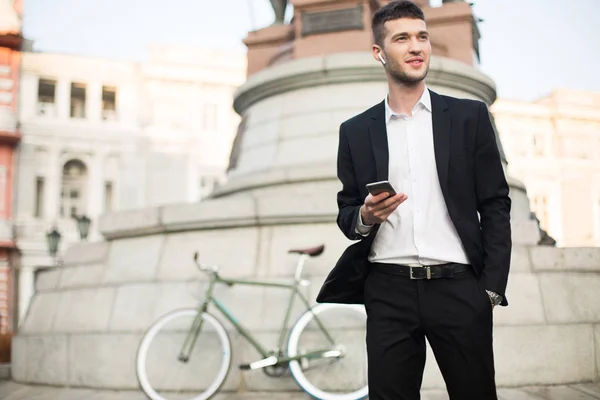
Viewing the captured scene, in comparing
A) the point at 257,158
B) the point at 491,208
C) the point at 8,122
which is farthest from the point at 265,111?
the point at 8,122

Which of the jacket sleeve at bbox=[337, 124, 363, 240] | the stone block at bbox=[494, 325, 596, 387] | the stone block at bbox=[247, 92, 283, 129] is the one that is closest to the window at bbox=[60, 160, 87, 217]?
the stone block at bbox=[247, 92, 283, 129]

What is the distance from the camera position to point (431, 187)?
2479 millimetres

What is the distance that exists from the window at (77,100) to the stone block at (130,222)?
2692 cm

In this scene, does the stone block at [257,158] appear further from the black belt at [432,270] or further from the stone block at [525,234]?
the black belt at [432,270]

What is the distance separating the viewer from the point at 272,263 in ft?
18.7

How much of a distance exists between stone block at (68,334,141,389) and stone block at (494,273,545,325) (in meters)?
2.85

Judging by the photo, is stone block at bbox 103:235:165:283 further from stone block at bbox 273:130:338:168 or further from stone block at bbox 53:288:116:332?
stone block at bbox 273:130:338:168

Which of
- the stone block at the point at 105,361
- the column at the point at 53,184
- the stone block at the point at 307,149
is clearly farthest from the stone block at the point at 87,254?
the column at the point at 53,184

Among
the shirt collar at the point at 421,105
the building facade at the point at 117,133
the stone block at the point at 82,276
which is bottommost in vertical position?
the stone block at the point at 82,276

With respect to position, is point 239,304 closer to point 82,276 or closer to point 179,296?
point 179,296

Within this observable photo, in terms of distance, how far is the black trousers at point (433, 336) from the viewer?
7.57 feet

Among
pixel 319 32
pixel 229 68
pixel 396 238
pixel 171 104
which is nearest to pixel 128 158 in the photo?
pixel 171 104

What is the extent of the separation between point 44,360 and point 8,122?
26016mm

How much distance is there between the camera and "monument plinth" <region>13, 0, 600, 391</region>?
506 centimetres
